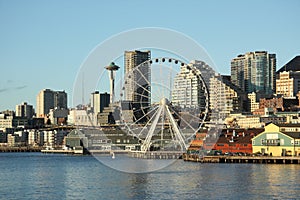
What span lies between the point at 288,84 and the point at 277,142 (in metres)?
82.4

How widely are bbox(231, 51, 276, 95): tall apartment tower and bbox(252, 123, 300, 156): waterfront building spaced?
8941cm

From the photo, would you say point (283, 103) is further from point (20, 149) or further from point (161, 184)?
point (161, 184)

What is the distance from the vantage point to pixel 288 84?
136 metres

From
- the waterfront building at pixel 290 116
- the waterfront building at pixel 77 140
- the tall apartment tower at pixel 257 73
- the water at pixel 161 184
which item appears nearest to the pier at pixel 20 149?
the waterfront building at pixel 77 140

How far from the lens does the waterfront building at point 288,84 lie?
440 ft

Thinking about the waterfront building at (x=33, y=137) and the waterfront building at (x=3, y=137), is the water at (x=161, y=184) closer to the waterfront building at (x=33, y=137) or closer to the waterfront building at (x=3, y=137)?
the waterfront building at (x=33, y=137)

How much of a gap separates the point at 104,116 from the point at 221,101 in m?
21.4

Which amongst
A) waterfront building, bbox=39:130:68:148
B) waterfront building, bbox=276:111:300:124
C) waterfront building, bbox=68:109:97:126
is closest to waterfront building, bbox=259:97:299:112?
waterfront building, bbox=276:111:300:124

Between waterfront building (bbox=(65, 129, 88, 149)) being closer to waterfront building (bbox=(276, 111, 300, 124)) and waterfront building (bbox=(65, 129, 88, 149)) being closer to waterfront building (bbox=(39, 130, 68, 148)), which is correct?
waterfront building (bbox=(276, 111, 300, 124))

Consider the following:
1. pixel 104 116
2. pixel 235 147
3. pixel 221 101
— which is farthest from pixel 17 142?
pixel 235 147

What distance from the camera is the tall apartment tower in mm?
148625

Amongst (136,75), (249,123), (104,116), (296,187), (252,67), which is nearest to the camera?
(296,187)

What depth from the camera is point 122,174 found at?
147ft

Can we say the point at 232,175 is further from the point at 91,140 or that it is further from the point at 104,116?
the point at 104,116
